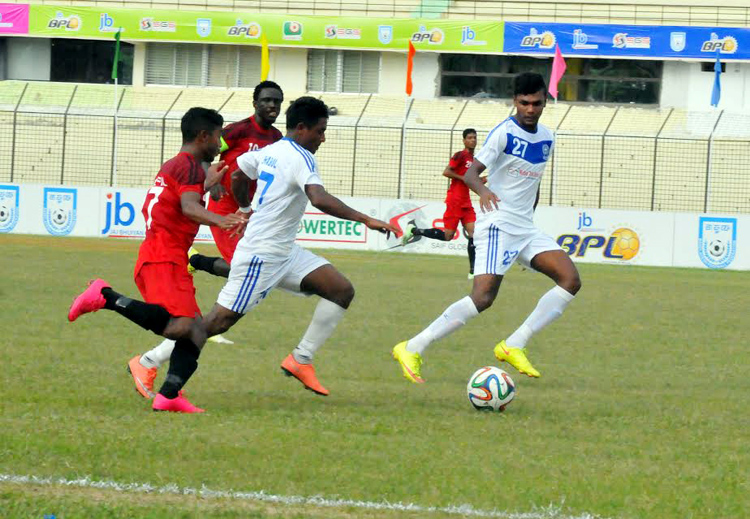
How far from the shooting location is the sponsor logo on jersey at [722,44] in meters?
35.7

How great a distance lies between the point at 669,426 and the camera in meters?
6.88

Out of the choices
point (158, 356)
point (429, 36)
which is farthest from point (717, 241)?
point (158, 356)

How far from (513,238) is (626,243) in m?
17.8

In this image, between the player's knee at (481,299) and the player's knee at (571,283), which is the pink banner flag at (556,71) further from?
the player's knee at (481,299)

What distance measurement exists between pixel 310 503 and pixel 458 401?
314 cm

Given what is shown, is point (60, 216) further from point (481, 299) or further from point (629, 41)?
point (481, 299)

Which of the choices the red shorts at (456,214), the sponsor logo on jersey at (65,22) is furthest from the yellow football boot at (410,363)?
the sponsor logo on jersey at (65,22)

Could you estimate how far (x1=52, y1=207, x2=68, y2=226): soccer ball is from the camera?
92.9 ft

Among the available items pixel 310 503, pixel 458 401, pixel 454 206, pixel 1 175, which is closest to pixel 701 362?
pixel 458 401

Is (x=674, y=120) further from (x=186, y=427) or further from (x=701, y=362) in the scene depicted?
(x=186, y=427)

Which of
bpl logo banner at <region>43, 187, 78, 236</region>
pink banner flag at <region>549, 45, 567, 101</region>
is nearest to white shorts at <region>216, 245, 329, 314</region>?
bpl logo banner at <region>43, 187, 78, 236</region>

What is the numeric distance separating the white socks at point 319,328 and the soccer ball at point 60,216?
71.2 feet

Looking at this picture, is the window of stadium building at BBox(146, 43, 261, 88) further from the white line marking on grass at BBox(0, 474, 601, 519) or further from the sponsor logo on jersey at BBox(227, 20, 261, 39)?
the white line marking on grass at BBox(0, 474, 601, 519)

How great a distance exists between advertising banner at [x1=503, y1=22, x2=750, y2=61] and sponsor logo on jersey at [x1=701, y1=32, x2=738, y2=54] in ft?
0.10
